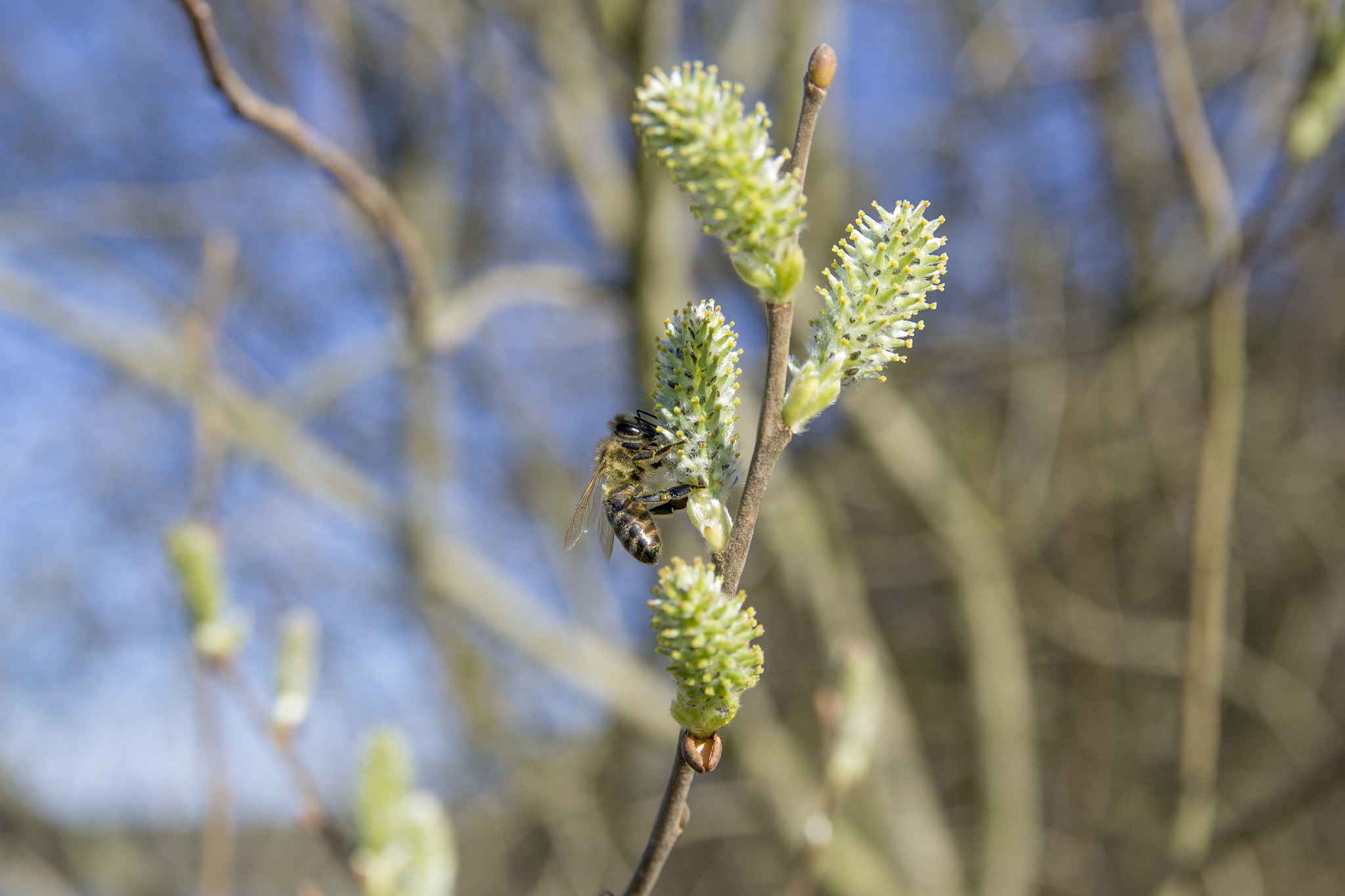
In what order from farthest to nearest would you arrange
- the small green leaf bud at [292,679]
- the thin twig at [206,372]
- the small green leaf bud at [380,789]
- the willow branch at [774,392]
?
the thin twig at [206,372]
the small green leaf bud at [292,679]
the small green leaf bud at [380,789]
the willow branch at [774,392]

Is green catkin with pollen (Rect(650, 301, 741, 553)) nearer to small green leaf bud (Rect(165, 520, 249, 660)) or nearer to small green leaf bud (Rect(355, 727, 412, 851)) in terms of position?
small green leaf bud (Rect(355, 727, 412, 851))

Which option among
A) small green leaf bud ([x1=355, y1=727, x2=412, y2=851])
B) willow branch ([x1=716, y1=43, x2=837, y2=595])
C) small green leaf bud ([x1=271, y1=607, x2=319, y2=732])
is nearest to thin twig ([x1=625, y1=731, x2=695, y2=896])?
willow branch ([x1=716, y1=43, x2=837, y2=595])

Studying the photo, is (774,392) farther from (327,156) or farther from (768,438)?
(327,156)

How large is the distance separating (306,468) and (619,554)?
198 centimetres

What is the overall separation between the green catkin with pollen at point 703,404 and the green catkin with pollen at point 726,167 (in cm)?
13

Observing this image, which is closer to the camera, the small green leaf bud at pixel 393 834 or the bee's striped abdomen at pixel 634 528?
the small green leaf bud at pixel 393 834

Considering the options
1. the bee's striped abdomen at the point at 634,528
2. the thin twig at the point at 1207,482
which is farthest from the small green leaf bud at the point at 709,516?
the thin twig at the point at 1207,482

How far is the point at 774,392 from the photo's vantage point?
663 mm

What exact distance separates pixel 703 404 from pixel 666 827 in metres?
0.35

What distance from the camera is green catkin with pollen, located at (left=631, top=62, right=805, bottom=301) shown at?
0.67 m

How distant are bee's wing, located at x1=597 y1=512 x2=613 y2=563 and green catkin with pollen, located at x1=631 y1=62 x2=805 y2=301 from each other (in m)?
0.87

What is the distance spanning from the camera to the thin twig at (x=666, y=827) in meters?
0.72

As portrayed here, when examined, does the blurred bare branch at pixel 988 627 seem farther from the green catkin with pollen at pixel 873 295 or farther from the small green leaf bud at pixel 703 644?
the small green leaf bud at pixel 703 644

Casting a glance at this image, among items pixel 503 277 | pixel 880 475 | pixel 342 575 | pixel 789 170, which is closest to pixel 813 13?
pixel 503 277
